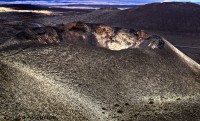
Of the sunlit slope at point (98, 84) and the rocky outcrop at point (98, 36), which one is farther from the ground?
the rocky outcrop at point (98, 36)

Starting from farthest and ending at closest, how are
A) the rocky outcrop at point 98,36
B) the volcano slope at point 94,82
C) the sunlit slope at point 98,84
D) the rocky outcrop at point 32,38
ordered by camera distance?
1. the rocky outcrop at point 98,36
2. the rocky outcrop at point 32,38
3. the sunlit slope at point 98,84
4. the volcano slope at point 94,82

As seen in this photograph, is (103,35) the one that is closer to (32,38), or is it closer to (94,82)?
(32,38)

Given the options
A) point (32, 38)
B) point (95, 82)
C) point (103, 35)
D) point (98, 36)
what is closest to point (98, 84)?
point (95, 82)

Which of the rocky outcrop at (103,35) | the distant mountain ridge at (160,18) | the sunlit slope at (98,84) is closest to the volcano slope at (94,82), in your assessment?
the sunlit slope at (98,84)

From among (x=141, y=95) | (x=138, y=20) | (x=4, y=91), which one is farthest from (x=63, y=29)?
(x=138, y=20)

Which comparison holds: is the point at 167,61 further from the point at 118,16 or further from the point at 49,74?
the point at 118,16

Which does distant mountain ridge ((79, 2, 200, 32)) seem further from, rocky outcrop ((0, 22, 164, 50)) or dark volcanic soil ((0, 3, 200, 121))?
dark volcanic soil ((0, 3, 200, 121))

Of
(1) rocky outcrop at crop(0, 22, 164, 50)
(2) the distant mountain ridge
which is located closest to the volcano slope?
(1) rocky outcrop at crop(0, 22, 164, 50)

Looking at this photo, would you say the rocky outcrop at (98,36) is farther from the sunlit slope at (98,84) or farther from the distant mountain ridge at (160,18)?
the distant mountain ridge at (160,18)
